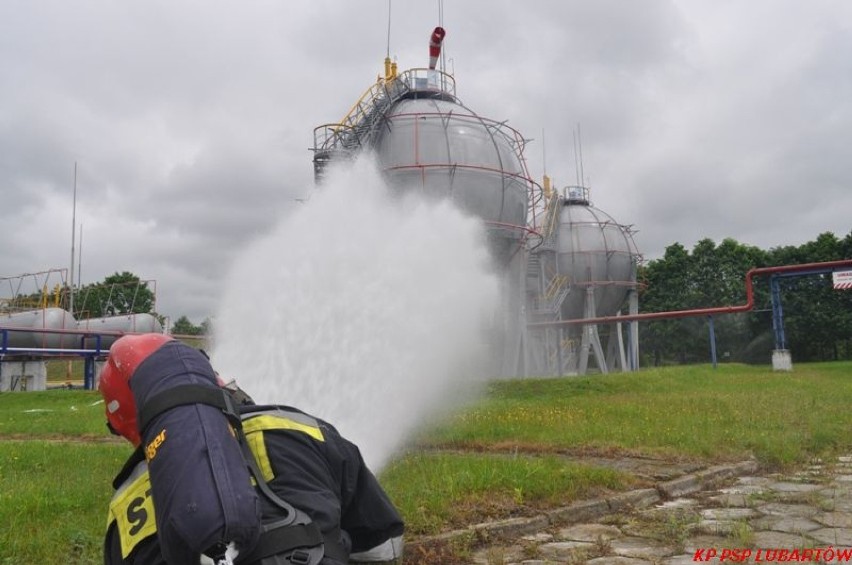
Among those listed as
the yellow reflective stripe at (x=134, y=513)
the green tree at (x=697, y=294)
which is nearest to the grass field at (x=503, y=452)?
the yellow reflective stripe at (x=134, y=513)

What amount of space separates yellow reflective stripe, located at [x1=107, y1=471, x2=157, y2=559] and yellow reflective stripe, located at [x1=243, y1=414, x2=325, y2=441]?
12.9 inches

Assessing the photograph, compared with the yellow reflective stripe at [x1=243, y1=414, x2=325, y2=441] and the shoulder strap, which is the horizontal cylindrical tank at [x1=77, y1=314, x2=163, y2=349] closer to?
the yellow reflective stripe at [x1=243, y1=414, x2=325, y2=441]

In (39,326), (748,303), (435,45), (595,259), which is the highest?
(435,45)

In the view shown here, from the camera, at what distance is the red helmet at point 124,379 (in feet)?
6.72

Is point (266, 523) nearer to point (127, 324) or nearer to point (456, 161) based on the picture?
point (456, 161)

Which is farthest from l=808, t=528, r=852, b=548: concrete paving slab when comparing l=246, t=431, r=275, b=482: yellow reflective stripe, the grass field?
l=246, t=431, r=275, b=482: yellow reflective stripe

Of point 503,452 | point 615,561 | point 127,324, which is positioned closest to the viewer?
point 615,561

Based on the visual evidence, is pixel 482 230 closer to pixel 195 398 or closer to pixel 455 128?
pixel 455 128

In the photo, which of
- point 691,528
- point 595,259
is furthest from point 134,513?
point 595,259

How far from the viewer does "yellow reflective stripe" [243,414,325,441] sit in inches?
81.8

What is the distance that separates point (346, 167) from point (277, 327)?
14066mm

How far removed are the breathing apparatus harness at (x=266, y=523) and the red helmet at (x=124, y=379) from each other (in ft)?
0.80

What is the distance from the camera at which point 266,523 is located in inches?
69.9

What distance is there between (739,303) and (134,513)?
58988 millimetres
